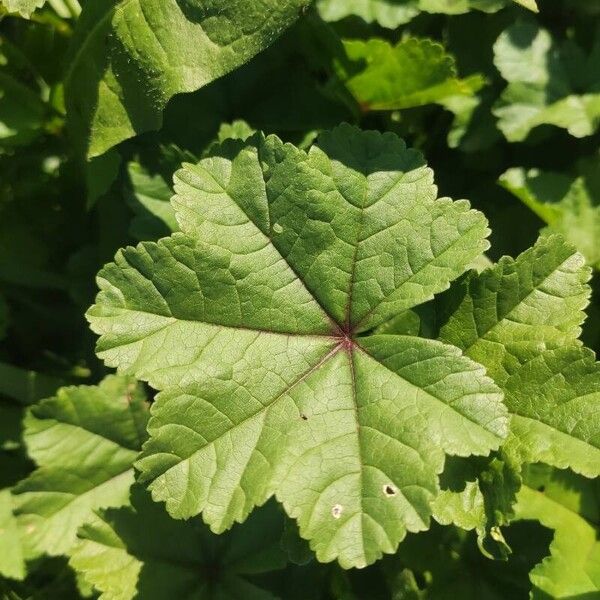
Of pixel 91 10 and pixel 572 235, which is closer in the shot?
pixel 91 10

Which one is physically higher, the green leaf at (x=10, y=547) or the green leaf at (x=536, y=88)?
the green leaf at (x=536, y=88)

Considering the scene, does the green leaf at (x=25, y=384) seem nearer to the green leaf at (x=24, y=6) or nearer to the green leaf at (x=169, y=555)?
the green leaf at (x=169, y=555)

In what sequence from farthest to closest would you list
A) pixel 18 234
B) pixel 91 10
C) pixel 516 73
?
pixel 18 234, pixel 516 73, pixel 91 10

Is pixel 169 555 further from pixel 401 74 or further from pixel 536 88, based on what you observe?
pixel 536 88

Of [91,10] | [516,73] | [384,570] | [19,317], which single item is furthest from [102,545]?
[516,73]

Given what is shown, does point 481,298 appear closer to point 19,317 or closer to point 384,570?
point 384,570

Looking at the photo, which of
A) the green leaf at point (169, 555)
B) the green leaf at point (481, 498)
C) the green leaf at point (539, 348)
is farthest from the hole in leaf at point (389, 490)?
the green leaf at point (169, 555)

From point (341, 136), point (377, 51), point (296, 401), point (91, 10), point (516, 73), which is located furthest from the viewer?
point (516, 73)
